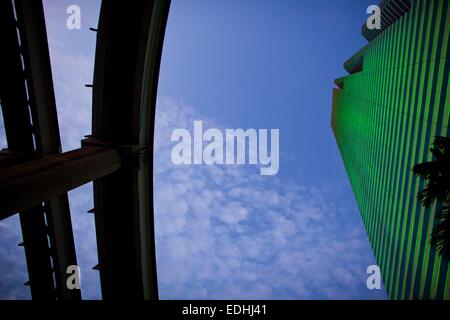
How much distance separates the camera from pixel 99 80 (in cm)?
1274

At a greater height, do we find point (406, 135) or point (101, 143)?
point (101, 143)

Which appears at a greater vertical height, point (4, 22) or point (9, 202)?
point (4, 22)

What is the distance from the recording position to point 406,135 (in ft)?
91.5

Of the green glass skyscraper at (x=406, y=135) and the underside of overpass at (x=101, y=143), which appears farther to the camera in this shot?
the green glass skyscraper at (x=406, y=135)

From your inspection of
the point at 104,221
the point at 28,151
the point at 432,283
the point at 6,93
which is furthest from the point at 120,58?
the point at 432,283

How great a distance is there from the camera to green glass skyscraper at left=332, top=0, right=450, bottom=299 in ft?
69.9

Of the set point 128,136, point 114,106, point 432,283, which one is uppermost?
point 114,106

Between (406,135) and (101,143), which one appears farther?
(406,135)

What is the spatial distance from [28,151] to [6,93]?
2.24m

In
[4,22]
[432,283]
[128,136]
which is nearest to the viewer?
[4,22]

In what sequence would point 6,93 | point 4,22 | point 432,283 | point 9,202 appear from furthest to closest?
point 432,283
point 6,93
point 4,22
point 9,202

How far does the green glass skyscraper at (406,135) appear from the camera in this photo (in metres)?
21.3

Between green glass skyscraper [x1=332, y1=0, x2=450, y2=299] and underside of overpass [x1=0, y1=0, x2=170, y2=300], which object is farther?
green glass skyscraper [x1=332, y1=0, x2=450, y2=299]
